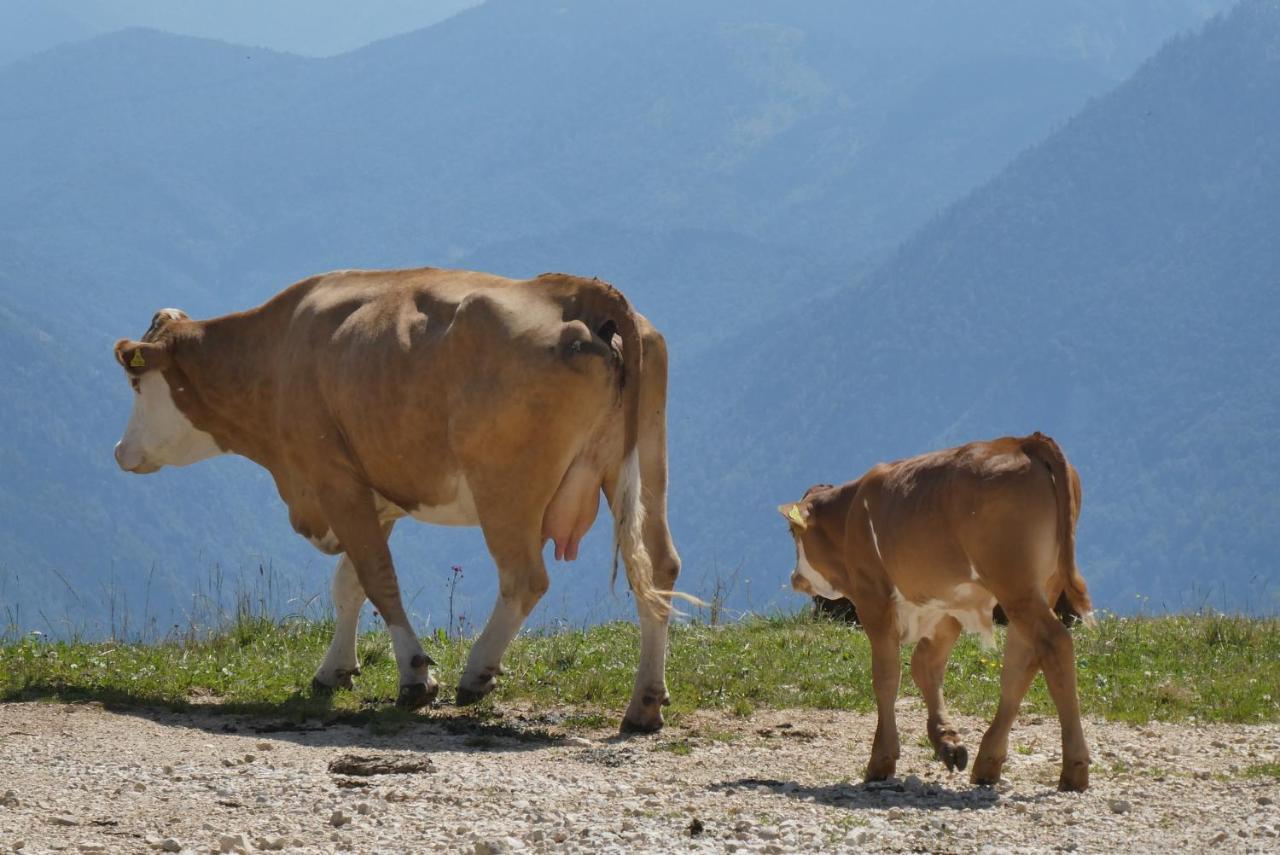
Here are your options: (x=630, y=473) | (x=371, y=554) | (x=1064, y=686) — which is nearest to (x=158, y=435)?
(x=371, y=554)

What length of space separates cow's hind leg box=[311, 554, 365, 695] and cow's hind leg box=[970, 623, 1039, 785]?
452 centimetres

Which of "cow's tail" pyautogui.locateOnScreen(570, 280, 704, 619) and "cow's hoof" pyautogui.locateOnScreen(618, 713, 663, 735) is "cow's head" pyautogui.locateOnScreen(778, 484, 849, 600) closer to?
"cow's tail" pyautogui.locateOnScreen(570, 280, 704, 619)

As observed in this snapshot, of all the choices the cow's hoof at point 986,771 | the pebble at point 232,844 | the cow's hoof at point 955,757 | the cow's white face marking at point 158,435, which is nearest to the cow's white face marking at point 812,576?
the cow's hoof at point 955,757

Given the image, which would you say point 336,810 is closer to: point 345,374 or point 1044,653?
point 1044,653

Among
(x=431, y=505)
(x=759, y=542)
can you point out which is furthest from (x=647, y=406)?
(x=759, y=542)

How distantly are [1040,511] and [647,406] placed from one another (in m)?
3.20

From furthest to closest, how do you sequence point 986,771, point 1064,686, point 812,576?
1. point 812,576
2. point 986,771
3. point 1064,686

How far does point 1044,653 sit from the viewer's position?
26.4 feet

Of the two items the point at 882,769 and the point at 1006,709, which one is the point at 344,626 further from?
the point at 1006,709

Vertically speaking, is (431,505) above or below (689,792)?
above

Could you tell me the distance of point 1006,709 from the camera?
27.5 feet

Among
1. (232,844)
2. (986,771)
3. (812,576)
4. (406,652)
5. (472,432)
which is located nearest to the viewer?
(232,844)

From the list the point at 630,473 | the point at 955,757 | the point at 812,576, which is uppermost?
the point at 630,473

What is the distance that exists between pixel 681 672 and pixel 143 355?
4.36m
